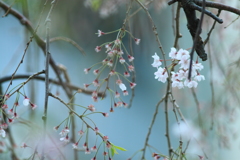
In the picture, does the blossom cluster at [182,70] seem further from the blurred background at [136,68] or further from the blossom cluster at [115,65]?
the blurred background at [136,68]

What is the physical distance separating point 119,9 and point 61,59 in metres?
0.37

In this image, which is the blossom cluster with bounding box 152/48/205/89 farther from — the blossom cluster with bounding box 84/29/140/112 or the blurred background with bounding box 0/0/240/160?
the blurred background with bounding box 0/0/240/160

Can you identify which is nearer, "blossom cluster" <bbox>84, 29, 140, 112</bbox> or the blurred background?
"blossom cluster" <bbox>84, 29, 140, 112</bbox>

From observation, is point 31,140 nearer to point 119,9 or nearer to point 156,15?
point 119,9

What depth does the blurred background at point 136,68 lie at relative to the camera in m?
0.99

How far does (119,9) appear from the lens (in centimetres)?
103

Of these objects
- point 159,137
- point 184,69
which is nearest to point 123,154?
point 159,137

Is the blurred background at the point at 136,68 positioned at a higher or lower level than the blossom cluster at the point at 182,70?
higher

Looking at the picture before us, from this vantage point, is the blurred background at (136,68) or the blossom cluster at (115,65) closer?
the blossom cluster at (115,65)

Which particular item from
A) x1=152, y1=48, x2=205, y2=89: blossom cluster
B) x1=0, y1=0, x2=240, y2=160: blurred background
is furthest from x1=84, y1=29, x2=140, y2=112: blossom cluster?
x1=0, y1=0, x2=240, y2=160: blurred background

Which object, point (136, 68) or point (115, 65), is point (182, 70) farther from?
point (136, 68)

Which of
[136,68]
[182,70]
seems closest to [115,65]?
[182,70]

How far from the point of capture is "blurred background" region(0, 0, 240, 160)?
99 centimetres

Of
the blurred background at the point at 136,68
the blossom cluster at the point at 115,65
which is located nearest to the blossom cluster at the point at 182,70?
the blossom cluster at the point at 115,65
